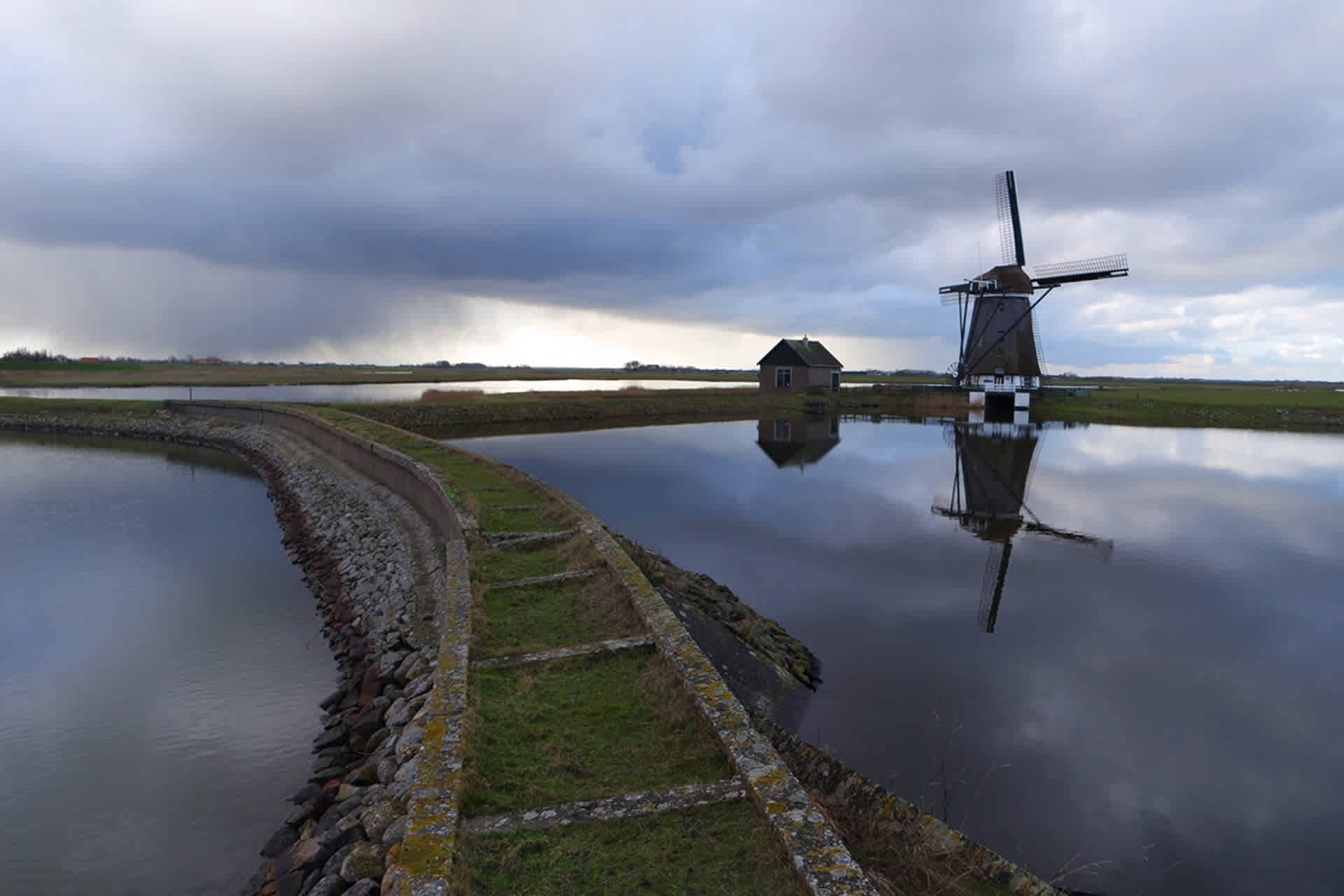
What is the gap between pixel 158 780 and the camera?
27.4 feet

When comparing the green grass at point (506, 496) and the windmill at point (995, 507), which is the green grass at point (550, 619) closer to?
the green grass at point (506, 496)

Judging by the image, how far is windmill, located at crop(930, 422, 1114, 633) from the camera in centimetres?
1620

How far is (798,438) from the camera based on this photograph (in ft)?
Result: 150

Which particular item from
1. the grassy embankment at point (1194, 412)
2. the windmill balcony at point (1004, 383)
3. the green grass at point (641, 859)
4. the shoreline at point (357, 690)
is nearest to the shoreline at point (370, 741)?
the shoreline at point (357, 690)

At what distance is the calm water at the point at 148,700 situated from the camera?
7203 mm

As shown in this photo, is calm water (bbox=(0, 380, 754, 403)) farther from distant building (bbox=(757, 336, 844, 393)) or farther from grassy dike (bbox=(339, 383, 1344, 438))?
distant building (bbox=(757, 336, 844, 393))

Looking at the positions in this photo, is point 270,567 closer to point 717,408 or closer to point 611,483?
point 611,483

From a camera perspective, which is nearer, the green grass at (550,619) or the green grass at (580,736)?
the green grass at (580,736)

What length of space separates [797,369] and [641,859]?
67659mm

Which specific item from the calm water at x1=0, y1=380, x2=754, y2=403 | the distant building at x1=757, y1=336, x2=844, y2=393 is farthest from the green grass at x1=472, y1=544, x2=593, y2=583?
the distant building at x1=757, y1=336, x2=844, y2=393

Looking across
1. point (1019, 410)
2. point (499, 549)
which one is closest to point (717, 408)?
point (1019, 410)

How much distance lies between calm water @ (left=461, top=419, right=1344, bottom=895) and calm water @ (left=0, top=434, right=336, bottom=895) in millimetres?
7074

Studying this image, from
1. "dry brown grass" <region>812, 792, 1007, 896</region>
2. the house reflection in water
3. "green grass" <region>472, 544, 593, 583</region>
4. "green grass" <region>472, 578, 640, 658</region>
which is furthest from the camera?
the house reflection in water

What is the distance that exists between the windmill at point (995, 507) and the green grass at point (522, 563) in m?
7.89
